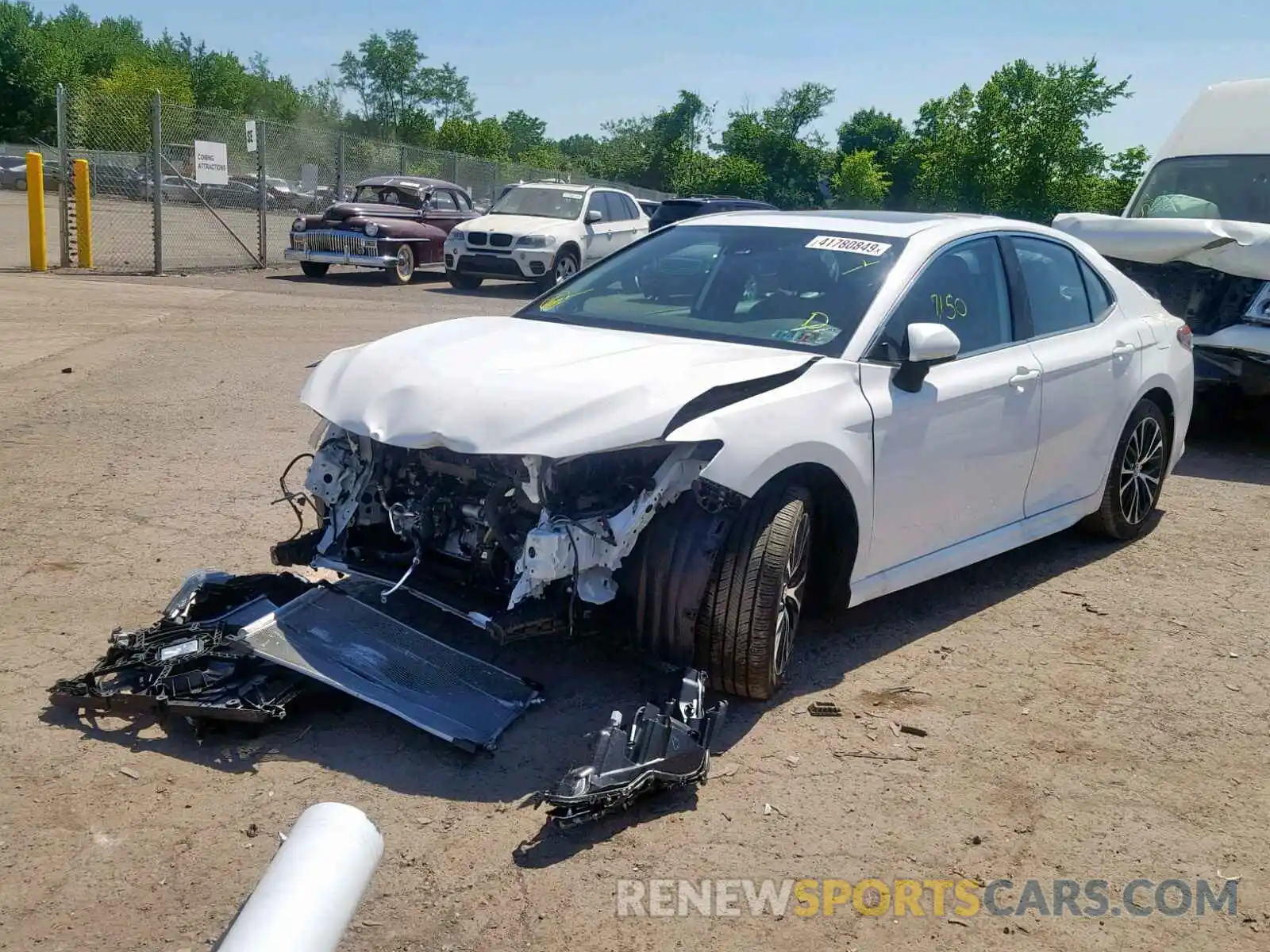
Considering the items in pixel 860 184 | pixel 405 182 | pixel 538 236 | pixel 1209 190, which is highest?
pixel 860 184

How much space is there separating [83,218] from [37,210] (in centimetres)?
85

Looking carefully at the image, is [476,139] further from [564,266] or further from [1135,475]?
[1135,475]

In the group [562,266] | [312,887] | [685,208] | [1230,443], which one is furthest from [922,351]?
[685,208]

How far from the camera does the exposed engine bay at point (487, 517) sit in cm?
390

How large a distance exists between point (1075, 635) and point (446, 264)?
51.2 ft

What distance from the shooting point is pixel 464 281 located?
65.4ft

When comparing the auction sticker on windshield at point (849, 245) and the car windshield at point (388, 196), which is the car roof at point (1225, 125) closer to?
the auction sticker on windshield at point (849, 245)

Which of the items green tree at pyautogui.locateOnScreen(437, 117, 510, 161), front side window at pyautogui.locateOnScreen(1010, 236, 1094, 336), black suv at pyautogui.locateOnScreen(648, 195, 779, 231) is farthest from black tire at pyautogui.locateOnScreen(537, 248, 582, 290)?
green tree at pyautogui.locateOnScreen(437, 117, 510, 161)

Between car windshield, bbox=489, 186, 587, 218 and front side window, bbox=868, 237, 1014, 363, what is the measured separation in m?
14.8

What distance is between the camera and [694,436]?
3.90 metres

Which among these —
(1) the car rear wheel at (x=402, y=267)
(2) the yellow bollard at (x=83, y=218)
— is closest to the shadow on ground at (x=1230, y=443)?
(1) the car rear wheel at (x=402, y=267)

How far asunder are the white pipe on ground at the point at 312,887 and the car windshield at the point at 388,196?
19136 millimetres

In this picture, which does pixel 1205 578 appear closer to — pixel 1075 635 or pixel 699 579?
pixel 1075 635

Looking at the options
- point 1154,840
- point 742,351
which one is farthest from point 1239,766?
point 742,351
